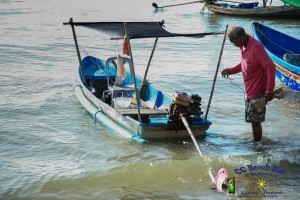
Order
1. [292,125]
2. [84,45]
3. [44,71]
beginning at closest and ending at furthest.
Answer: [292,125]
[44,71]
[84,45]

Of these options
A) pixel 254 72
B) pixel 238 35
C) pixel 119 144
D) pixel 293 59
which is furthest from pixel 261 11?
pixel 238 35

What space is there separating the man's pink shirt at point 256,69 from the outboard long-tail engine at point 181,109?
94 centimetres

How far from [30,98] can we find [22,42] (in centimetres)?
816

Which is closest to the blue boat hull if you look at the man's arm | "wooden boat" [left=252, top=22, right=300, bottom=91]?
the man's arm

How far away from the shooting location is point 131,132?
7.77 meters

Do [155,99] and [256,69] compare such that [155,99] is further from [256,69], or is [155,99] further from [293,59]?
[293,59]

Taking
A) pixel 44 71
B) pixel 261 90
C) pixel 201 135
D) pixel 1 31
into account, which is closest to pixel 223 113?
pixel 201 135

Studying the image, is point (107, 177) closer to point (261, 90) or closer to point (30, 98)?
point (261, 90)

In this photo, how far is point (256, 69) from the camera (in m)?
6.59

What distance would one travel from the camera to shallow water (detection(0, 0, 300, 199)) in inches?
247

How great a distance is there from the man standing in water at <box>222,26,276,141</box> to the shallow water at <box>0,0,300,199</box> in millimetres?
724

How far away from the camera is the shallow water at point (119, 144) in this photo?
6262 mm

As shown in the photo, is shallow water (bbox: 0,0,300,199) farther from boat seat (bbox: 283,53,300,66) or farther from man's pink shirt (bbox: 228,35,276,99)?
man's pink shirt (bbox: 228,35,276,99)

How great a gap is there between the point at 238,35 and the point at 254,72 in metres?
0.54
